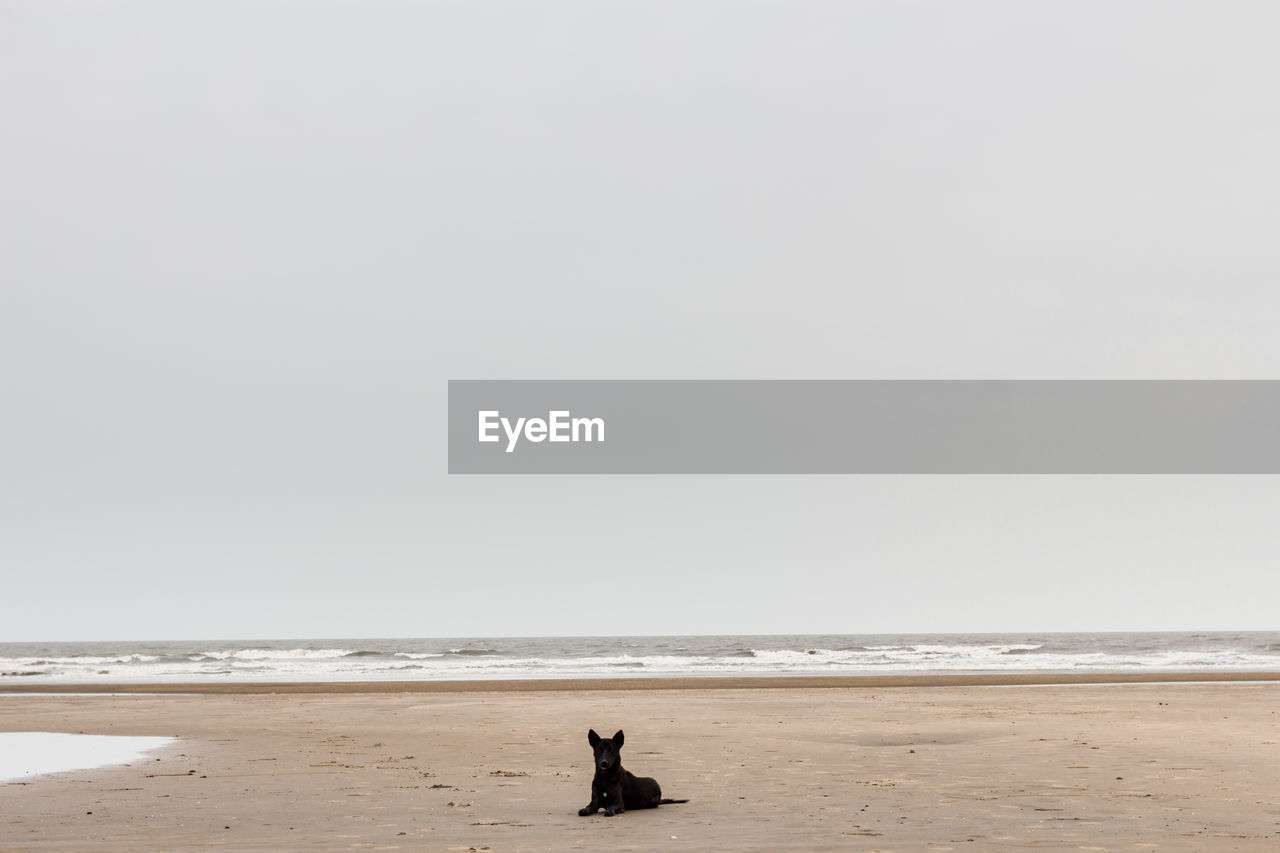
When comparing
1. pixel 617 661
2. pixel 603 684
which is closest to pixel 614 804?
pixel 603 684

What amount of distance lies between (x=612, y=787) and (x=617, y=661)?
5087 centimetres

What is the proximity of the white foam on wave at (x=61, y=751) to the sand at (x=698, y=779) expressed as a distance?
20.6 inches

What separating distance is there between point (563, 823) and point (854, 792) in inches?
130

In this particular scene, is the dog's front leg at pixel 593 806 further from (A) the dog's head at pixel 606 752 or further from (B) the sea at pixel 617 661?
(B) the sea at pixel 617 661

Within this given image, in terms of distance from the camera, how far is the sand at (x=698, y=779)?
898 centimetres

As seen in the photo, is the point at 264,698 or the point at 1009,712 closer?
the point at 1009,712

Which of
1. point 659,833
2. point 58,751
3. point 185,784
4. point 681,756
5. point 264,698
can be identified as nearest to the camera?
point 659,833

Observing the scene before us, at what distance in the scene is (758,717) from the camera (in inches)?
832

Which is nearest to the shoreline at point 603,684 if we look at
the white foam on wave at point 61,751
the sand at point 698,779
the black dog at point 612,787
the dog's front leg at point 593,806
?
the sand at point 698,779

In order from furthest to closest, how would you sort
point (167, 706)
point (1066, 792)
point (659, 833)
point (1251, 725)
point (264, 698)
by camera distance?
point (264, 698) → point (167, 706) → point (1251, 725) → point (1066, 792) → point (659, 833)

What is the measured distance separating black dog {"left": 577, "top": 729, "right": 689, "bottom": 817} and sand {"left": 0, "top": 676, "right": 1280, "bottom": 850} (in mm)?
187

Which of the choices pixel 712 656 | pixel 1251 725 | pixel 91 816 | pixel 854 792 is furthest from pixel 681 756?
pixel 712 656

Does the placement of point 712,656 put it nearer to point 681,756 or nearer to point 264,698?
point 264,698

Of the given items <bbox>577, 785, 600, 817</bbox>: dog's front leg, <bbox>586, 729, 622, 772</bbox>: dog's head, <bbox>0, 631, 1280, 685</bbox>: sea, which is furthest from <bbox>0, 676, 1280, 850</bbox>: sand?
<bbox>0, 631, 1280, 685</bbox>: sea
